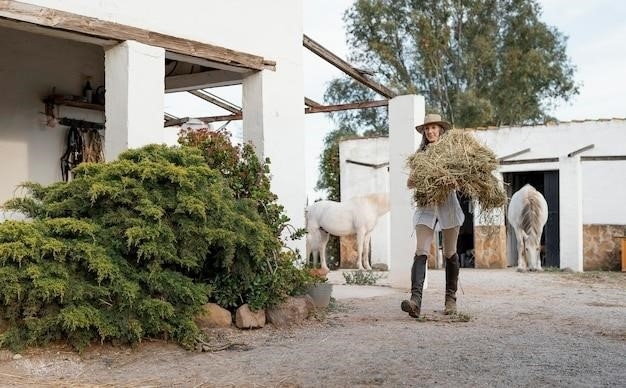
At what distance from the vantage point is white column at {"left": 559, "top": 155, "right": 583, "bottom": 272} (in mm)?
15578

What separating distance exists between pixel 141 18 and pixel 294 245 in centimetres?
320

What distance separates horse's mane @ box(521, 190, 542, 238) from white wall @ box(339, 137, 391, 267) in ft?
11.9


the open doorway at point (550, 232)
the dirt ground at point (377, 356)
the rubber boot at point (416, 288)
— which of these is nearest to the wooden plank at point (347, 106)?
the dirt ground at point (377, 356)

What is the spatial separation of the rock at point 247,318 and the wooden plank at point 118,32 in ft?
9.57

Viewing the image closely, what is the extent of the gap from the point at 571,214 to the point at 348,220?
15.5ft

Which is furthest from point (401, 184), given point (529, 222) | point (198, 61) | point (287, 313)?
point (529, 222)

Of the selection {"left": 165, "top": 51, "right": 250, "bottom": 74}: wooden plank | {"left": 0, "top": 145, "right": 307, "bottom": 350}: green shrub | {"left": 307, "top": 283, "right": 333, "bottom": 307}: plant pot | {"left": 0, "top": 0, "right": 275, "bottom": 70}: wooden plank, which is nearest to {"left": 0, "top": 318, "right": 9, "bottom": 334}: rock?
{"left": 0, "top": 145, "right": 307, "bottom": 350}: green shrub

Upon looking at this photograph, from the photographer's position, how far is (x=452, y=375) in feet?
15.7

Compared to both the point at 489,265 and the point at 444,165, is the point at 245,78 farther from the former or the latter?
the point at 489,265

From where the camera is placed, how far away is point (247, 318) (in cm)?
670

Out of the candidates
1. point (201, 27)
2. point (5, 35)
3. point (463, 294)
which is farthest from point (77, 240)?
point (463, 294)

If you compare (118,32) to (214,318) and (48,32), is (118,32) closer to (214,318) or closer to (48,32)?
(48,32)

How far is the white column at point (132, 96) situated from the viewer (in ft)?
24.1

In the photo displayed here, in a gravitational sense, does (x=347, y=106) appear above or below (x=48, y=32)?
below
